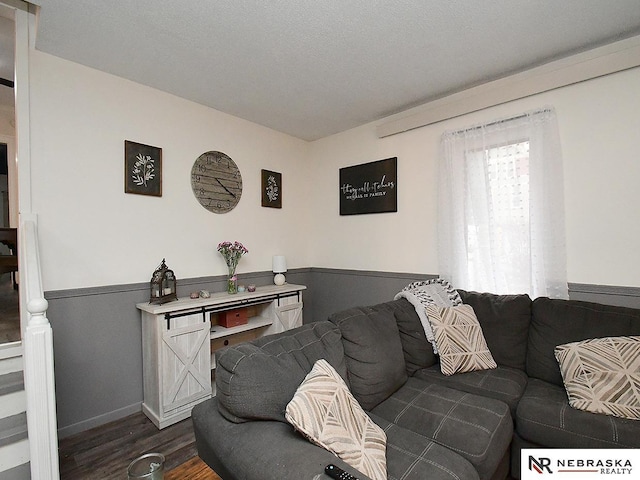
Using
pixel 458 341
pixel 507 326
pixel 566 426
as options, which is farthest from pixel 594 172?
pixel 566 426

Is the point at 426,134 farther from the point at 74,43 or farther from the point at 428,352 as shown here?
the point at 74,43

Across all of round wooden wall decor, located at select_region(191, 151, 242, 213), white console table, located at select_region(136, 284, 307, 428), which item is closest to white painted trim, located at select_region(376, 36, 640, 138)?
round wooden wall decor, located at select_region(191, 151, 242, 213)

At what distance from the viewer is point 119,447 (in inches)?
80.3

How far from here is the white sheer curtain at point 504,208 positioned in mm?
2266

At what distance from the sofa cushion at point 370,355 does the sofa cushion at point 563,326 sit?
0.89 metres

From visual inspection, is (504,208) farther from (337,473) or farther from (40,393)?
(40,393)

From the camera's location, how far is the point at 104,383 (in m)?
2.32

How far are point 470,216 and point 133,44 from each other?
109 inches

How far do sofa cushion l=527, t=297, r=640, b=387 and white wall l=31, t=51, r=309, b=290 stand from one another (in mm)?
2561

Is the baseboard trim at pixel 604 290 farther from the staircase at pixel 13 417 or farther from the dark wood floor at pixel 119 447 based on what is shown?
the staircase at pixel 13 417

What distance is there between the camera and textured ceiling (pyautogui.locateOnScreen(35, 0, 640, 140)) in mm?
1713

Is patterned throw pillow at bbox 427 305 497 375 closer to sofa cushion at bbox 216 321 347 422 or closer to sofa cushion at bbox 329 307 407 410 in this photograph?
sofa cushion at bbox 329 307 407 410

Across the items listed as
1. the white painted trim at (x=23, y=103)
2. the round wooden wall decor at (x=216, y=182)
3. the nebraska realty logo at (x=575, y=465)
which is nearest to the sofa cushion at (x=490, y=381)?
the nebraska realty logo at (x=575, y=465)

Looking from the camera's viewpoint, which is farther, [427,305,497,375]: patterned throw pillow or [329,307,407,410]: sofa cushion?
[427,305,497,375]: patterned throw pillow
